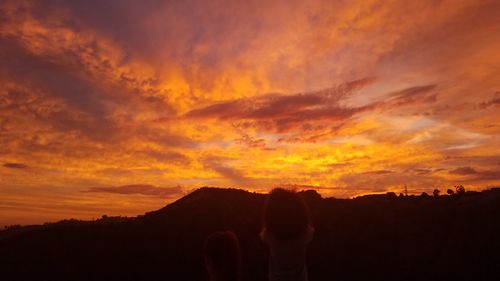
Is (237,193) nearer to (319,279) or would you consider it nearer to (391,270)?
(319,279)

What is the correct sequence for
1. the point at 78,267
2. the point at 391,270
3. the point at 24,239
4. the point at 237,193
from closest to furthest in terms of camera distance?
the point at 391,270, the point at 78,267, the point at 24,239, the point at 237,193

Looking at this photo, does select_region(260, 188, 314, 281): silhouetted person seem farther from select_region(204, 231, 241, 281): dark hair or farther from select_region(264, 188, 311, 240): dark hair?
select_region(204, 231, 241, 281): dark hair

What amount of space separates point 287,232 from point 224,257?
83cm

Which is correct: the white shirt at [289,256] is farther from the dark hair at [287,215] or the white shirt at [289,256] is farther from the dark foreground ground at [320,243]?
the dark foreground ground at [320,243]

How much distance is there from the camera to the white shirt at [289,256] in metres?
5.45

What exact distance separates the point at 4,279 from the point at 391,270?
26.4m

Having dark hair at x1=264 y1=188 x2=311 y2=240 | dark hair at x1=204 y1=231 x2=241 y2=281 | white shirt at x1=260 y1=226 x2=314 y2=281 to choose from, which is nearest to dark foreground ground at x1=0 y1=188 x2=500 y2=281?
white shirt at x1=260 y1=226 x2=314 y2=281

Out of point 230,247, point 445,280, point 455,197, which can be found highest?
point 455,197

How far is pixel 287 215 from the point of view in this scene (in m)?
5.37

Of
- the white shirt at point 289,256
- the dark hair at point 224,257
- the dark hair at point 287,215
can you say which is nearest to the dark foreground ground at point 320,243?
the white shirt at point 289,256

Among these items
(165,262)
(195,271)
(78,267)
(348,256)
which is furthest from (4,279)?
(348,256)

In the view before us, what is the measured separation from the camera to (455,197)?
39000mm

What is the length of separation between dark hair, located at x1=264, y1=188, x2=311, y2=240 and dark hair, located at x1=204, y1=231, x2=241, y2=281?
1.75 ft

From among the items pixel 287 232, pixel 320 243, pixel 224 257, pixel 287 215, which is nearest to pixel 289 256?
pixel 287 232
